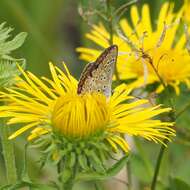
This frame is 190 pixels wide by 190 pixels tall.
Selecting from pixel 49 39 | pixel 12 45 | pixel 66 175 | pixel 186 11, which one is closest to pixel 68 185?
pixel 66 175

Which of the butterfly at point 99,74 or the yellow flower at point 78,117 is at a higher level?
the butterfly at point 99,74

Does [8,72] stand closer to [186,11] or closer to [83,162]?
[83,162]

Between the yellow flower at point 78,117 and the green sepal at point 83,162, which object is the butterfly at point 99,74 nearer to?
the yellow flower at point 78,117

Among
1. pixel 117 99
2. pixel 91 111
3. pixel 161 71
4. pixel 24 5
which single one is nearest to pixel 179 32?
pixel 161 71

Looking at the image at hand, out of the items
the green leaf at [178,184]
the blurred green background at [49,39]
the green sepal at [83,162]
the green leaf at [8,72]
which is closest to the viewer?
the green sepal at [83,162]

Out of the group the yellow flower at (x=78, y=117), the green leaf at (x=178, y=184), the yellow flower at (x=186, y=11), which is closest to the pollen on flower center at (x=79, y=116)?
the yellow flower at (x=78, y=117)

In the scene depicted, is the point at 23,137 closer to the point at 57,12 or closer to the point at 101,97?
the point at 57,12

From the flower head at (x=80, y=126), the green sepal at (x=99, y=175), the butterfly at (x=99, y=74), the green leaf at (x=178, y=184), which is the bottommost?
the green leaf at (x=178, y=184)
